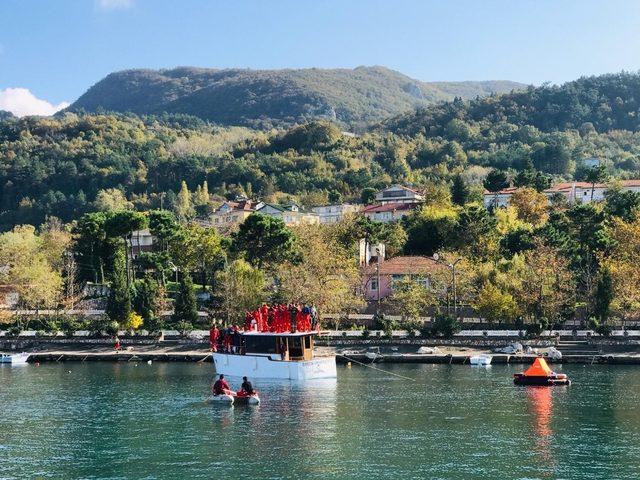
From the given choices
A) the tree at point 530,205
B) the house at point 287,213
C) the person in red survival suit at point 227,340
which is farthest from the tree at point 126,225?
the house at point 287,213

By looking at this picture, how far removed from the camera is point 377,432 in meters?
45.4

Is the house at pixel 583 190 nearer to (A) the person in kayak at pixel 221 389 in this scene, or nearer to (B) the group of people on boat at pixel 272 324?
(B) the group of people on boat at pixel 272 324

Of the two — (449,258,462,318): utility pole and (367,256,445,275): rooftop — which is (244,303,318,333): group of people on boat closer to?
(449,258,462,318): utility pole

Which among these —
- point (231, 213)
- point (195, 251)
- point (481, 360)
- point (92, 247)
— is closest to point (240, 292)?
point (195, 251)

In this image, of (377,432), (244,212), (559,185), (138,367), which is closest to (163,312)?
(138,367)

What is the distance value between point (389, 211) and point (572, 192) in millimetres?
29740

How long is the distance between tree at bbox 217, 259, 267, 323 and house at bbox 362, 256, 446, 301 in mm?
14191

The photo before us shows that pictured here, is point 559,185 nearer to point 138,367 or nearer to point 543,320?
point 543,320

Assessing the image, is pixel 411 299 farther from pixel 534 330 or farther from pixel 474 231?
pixel 474 231

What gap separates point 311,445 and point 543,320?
42644 millimetres

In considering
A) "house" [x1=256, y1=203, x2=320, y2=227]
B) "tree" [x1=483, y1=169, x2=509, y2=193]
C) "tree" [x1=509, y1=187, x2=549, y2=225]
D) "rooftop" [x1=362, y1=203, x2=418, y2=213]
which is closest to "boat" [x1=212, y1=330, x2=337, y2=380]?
"tree" [x1=509, y1=187, x2=549, y2=225]

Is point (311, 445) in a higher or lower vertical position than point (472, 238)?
lower

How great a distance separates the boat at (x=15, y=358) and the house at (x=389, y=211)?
70.3 meters

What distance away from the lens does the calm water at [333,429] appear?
127 feet
